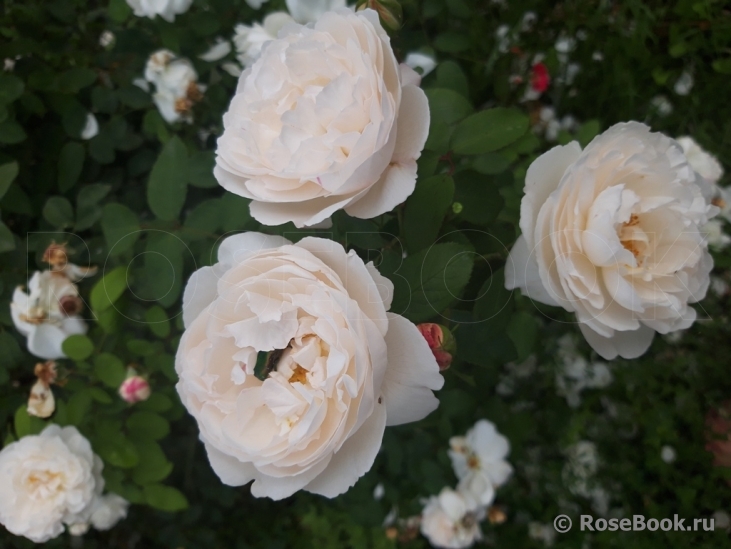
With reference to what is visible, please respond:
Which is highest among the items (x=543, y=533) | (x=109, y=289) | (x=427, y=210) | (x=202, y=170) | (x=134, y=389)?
(x=427, y=210)

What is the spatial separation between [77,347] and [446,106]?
0.58 m

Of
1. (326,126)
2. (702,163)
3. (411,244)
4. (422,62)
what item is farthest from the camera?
(702,163)

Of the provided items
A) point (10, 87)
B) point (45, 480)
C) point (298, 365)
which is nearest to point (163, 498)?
point (45, 480)

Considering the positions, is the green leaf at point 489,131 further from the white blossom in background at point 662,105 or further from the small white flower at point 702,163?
the white blossom in background at point 662,105

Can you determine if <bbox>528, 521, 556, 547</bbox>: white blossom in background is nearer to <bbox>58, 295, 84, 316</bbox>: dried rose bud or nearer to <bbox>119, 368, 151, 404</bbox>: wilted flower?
<bbox>119, 368, 151, 404</bbox>: wilted flower

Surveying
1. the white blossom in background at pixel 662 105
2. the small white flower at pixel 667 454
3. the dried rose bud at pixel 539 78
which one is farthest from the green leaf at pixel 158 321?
the white blossom in background at pixel 662 105

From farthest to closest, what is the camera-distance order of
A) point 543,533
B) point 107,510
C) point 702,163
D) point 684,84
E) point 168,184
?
point 684,84 < point 543,533 < point 702,163 < point 107,510 < point 168,184

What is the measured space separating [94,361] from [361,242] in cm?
46

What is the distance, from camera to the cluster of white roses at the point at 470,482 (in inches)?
37.7

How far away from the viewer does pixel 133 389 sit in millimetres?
707

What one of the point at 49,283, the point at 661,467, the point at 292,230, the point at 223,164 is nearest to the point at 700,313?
the point at 661,467

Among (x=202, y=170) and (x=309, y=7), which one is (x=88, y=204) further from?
(x=309, y=7)

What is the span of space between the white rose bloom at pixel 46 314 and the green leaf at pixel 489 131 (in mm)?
607

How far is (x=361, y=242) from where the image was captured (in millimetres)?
557
